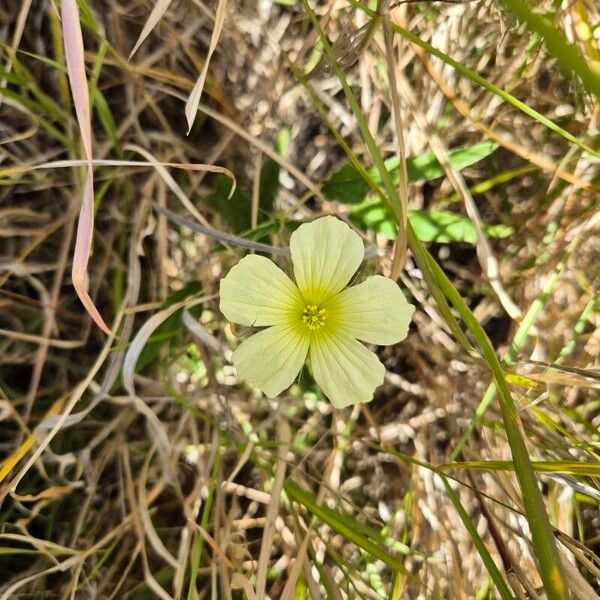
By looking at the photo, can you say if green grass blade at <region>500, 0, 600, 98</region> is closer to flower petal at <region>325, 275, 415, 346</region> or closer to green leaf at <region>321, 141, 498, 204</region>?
flower petal at <region>325, 275, 415, 346</region>

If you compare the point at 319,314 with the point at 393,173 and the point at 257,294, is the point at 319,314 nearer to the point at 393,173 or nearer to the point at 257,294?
the point at 257,294

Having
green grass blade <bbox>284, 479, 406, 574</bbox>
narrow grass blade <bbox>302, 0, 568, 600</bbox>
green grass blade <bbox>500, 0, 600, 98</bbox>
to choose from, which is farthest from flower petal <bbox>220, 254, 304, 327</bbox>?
green grass blade <bbox>500, 0, 600, 98</bbox>

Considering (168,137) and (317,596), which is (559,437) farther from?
(168,137)

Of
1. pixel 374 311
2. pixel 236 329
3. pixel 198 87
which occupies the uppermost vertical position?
pixel 198 87

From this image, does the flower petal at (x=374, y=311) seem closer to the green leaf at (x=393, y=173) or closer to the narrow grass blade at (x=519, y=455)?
the narrow grass blade at (x=519, y=455)

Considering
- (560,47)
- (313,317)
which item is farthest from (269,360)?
(560,47)

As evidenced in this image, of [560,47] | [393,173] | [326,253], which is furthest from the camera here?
[393,173]

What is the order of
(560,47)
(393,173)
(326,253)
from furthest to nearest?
(393,173), (326,253), (560,47)
